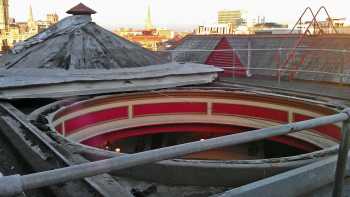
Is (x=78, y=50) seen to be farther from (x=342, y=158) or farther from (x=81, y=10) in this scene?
(x=342, y=158)

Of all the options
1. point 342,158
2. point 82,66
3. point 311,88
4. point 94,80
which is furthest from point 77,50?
point 342,158

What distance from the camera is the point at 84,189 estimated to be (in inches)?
141

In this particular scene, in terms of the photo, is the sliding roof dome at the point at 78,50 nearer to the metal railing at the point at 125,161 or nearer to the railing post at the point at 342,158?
the railing post at the point at 342,158

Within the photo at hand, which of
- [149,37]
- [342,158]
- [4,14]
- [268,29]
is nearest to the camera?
[342,158]

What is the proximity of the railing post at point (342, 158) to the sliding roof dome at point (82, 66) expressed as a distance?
6.61 m

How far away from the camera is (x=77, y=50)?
11.1 metres

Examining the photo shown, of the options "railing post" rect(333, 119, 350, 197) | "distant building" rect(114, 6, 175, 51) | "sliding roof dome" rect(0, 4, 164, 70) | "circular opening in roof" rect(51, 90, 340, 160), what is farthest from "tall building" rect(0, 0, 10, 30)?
"railing post" rect(333, 119, 350, 197)

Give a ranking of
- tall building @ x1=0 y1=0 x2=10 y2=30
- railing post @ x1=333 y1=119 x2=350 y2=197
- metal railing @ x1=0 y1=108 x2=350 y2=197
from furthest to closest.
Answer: tall building @ x1=0 y1=0 x2=10 y2=30 < railing post @ x1=333 y1=119 x2=350 y2=197 < metal railing @ x1=0 y1=108 x2=350 y2=197

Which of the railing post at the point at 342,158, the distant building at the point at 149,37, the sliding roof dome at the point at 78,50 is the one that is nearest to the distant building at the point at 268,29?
the distant building at the point at 149,37

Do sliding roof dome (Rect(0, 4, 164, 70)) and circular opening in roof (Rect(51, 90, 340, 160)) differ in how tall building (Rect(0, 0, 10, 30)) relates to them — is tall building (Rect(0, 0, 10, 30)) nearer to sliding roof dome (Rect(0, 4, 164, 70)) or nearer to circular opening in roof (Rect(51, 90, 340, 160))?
sliding roof dome (Rect(0, 4, 164, 70))

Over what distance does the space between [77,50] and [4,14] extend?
86570 millimetres

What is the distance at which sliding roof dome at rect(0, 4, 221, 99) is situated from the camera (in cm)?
871

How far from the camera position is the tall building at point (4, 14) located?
86.7m

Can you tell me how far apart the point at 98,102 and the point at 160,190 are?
547 cm
